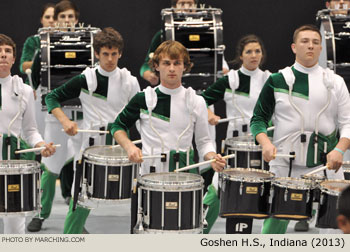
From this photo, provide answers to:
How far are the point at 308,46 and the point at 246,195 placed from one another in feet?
3.27

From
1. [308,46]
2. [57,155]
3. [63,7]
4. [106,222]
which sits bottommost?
[106,222]

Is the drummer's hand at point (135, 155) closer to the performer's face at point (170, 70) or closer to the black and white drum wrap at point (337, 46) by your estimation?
the performer's face at point (170, 70)

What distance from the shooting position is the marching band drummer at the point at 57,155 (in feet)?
22.4

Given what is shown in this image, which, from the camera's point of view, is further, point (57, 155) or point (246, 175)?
point (57, 155)

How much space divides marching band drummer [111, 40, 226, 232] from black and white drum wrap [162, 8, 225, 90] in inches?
73.7

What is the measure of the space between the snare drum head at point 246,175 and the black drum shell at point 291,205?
0.35 ft

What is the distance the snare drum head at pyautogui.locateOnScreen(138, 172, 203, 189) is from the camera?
4652 millimetres

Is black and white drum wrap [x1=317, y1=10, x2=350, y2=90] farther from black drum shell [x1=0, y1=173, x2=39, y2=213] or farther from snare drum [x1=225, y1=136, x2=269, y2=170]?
black drum shell [x1=0, y1=173, x2=39, y2=213]

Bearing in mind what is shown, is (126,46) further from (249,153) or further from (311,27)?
(311,27)

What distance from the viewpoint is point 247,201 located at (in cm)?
486

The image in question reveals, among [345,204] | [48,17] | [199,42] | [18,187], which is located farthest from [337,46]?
[345,204]

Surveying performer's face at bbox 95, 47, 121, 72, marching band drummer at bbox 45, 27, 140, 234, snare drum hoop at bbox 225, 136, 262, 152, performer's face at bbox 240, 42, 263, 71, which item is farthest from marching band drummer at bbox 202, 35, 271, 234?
performer's face at bbox 95, 47, 121, 72

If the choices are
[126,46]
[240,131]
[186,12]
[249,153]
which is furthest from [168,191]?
[126,46]

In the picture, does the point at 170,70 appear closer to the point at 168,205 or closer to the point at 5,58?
the point at 168,205
